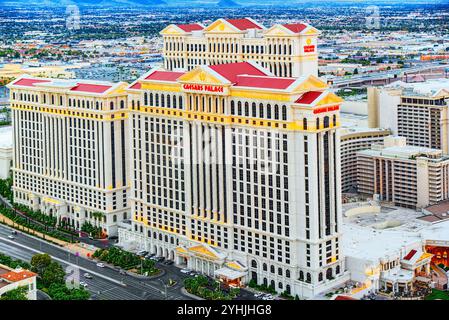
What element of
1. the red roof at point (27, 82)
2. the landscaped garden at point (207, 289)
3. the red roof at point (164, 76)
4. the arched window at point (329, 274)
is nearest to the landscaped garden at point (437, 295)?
the arched window at point (329, 274)

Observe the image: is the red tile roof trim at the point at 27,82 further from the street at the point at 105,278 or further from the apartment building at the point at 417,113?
the apartment building at the point at 417,113

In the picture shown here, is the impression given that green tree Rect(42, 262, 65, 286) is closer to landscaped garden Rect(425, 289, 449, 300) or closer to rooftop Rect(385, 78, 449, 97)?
landscaped garden Rect(425, 289, 449, 300)

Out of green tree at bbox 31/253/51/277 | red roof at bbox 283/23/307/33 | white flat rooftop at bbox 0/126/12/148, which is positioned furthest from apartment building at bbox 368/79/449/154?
green tree at bbox 31/253/51/277

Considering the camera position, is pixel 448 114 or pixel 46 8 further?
pixel 46 8

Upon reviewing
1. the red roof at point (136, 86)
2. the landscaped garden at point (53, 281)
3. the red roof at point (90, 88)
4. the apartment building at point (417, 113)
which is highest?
the red roof at point (136, 86)
